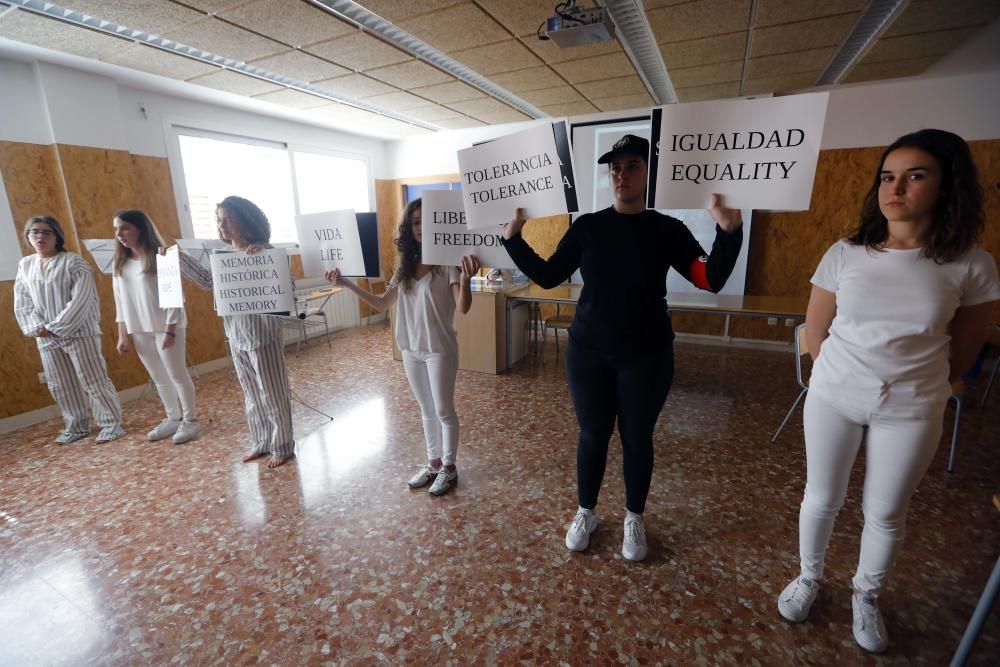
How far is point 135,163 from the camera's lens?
403cm

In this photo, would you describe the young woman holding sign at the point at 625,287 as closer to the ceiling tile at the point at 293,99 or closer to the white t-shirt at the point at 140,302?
the white t-shirt at the point at 140,302

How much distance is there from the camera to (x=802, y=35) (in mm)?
3100

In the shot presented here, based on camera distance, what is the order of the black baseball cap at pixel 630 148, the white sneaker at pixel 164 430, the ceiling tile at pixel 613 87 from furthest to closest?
the ceiling tile at pixel 613 87 < the white sneaker at pixel 164 430 < the black baseball cap at pixel 630 148

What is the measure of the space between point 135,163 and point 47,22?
1.55 meters

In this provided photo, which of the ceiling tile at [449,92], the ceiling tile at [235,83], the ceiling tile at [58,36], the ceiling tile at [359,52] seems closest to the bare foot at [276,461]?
the ceiling tile at [359,52]

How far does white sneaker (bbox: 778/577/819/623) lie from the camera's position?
150 cm

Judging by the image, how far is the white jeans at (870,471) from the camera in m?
1.18

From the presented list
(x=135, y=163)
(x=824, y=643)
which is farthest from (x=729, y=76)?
(x=135, y=163)

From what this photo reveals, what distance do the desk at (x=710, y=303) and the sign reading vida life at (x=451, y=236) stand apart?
1758mm

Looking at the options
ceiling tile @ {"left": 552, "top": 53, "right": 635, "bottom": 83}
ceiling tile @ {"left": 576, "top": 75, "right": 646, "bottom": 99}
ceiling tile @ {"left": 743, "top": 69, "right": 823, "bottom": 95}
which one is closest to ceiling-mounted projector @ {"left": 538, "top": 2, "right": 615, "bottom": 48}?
ceiling tile @ {"left": 552, "top": 53, "right": 635, "bottom": 83}

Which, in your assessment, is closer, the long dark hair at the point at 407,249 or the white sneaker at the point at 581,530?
the white sneaker at the point at 581,530

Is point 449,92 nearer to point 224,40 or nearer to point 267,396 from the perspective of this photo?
point 224,40

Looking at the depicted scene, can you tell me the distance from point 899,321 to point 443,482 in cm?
194

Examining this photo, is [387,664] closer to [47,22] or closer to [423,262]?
[423,262]
